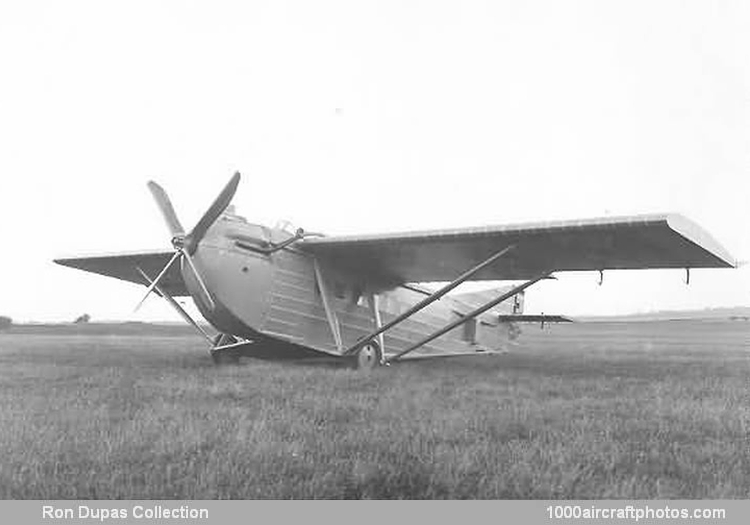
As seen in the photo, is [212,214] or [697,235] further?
[212,214]

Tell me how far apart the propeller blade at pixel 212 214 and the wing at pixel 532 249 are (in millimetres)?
2216

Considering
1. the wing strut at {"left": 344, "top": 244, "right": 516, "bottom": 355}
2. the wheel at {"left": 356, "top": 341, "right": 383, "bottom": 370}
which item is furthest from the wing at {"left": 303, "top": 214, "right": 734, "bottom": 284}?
the wheel at {"left": 356, "top": 341, "right": 383, "bottom": 370}

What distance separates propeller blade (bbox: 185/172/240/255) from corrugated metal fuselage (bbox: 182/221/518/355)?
262 millimetres

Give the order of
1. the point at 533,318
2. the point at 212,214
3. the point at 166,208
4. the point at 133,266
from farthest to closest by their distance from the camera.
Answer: the point at 533,318 → the point at 133,266 → the point at 166,208 → the point at 212,214

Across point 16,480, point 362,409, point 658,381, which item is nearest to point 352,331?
point 658,381

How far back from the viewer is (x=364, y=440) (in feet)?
15.3

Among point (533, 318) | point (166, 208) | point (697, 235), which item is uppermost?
point (166, 208)

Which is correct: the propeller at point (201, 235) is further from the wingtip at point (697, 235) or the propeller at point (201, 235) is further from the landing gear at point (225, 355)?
the wingtip at point (697, 235)

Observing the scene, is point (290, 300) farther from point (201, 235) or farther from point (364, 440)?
point (364, 440)

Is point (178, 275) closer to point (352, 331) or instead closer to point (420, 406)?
point (352, 331)

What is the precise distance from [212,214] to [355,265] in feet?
12.5

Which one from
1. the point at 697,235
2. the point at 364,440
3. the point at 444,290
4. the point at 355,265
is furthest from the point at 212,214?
the point at 697,235

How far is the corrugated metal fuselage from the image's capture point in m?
10.8
